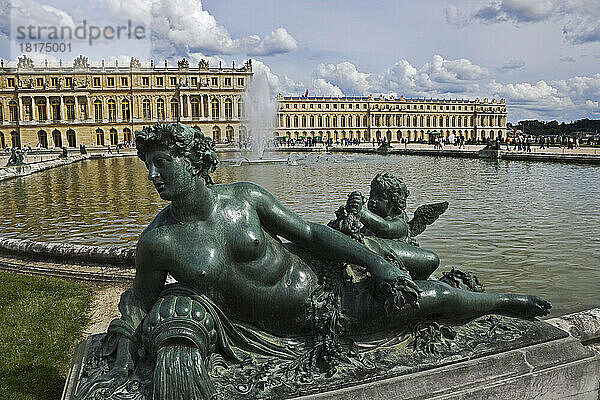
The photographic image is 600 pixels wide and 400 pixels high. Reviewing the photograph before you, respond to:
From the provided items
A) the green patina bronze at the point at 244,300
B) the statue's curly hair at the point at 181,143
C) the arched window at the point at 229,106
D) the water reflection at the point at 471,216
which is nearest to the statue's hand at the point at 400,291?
the green patina bronze at the point at 244,300

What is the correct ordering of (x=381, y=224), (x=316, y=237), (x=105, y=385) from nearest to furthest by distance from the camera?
(x=105, y=385) < (x=316, y=237) < (x=381, y=224)

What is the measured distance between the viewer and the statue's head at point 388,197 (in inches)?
125

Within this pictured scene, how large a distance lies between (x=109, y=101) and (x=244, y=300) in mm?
81452

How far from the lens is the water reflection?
700 cm

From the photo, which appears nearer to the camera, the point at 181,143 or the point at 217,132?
the point at 181,143

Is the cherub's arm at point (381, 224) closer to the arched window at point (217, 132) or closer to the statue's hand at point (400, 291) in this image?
the statue's hand at point (400, 291)

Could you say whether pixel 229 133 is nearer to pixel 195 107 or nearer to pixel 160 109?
pixel 195 107

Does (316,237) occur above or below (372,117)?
below

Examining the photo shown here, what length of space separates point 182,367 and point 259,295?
0.52 metres

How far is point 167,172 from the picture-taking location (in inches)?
94.7

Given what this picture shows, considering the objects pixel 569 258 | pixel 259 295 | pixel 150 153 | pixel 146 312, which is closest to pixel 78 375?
pixel 146 312

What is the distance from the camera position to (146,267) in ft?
8.34

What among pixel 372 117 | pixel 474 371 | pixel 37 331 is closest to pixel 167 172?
pixel 474 371

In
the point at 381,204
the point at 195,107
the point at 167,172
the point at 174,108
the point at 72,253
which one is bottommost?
the point at 72,253
